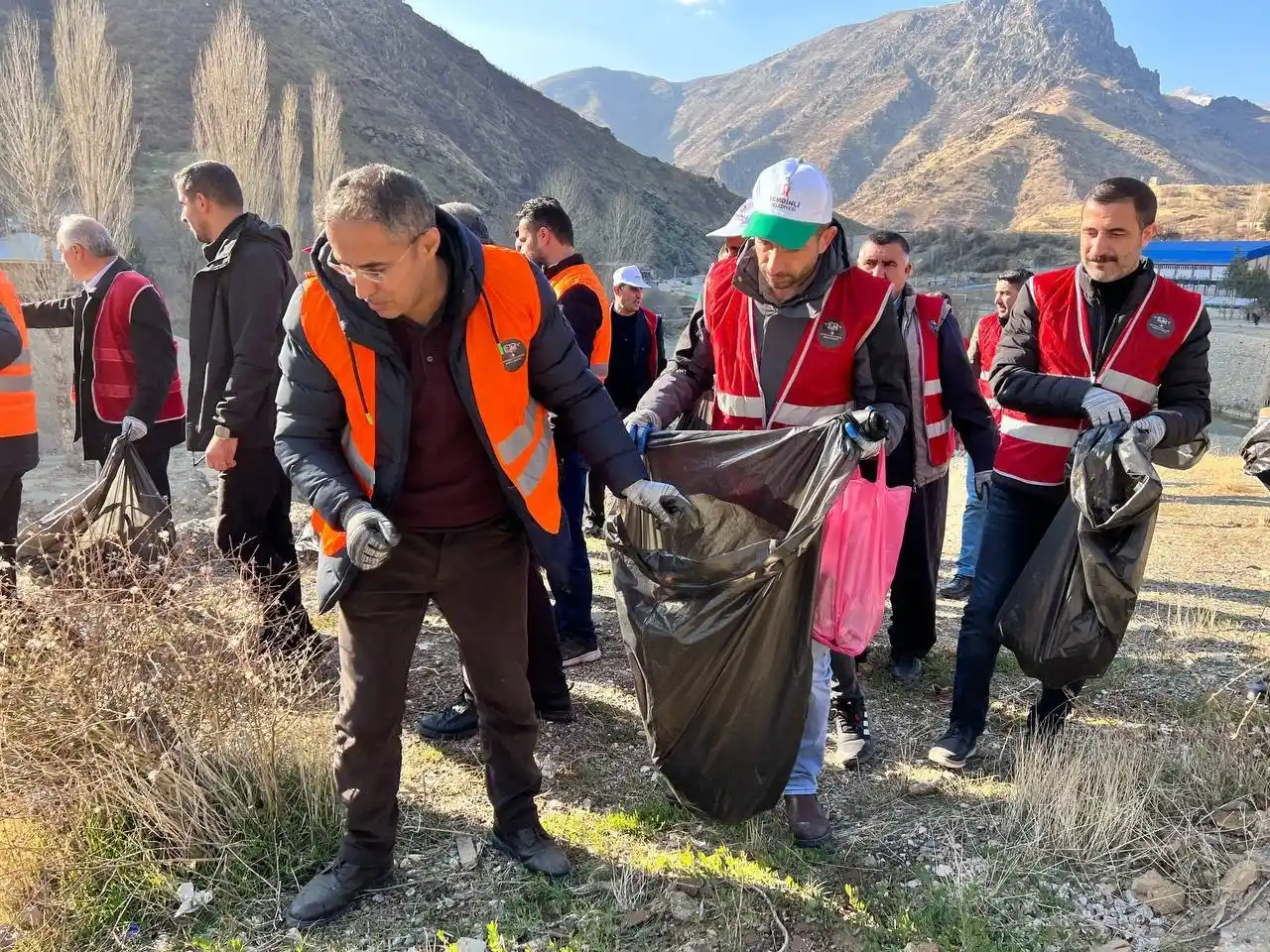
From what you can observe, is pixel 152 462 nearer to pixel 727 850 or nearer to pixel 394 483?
pixel 394 483

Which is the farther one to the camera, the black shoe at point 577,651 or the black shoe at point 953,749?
the black shoe at point 577,651

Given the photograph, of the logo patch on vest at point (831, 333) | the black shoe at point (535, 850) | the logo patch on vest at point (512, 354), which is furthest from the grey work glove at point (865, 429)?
the black shoe at point (535, 850)

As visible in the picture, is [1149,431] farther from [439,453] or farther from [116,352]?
[116,352]

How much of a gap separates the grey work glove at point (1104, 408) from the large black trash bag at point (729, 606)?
2.77ft

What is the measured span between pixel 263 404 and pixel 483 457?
5.15ft

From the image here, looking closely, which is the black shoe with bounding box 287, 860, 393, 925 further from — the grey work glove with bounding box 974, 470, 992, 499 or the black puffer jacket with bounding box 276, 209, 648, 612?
the grey work glove with bounding box 974, 470, 992, 499

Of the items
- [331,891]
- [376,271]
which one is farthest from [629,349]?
[331,891]

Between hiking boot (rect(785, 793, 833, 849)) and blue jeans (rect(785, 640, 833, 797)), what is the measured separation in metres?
0.02

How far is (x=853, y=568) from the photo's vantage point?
255 centimetres

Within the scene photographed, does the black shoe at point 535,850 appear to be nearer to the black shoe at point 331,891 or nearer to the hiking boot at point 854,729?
the black shoe at point 331,891

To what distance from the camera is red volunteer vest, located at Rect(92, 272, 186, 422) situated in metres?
3.77

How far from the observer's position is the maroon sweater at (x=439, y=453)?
2.10 meters

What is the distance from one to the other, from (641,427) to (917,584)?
1987 millimetres

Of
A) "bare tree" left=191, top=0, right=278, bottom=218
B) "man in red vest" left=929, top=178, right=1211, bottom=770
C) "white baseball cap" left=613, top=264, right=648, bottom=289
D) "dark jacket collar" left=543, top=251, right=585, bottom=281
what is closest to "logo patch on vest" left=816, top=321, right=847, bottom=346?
"man in red vest" left=929, top=178, right=1211, bottom=770
